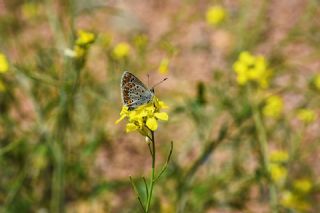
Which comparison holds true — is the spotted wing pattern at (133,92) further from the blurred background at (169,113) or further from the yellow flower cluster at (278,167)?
the yellow flower cluster at (278,167)

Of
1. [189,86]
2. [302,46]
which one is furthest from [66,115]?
[302,46]

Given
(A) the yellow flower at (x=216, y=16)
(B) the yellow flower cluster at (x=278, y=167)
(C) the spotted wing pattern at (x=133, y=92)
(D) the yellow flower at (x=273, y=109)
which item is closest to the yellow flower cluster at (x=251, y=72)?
(D) the yellow flower at (x=273, y=109)

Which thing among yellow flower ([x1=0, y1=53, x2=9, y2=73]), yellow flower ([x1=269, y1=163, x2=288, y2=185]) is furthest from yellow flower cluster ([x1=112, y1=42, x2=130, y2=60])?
yellow flower ([x1=269, y1=163, x2=288, y2=185])

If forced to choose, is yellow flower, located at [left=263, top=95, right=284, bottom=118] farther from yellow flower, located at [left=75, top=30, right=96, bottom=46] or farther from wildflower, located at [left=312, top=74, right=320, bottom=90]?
yellow flower, located at [left=75, top=30, right=96, bottom=46]

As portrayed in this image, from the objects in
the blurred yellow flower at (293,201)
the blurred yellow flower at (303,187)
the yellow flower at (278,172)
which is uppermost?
the yellow flower at (278,172)

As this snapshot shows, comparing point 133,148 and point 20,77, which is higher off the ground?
point 133,148

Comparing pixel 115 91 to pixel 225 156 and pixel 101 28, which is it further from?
pixel 101 28
